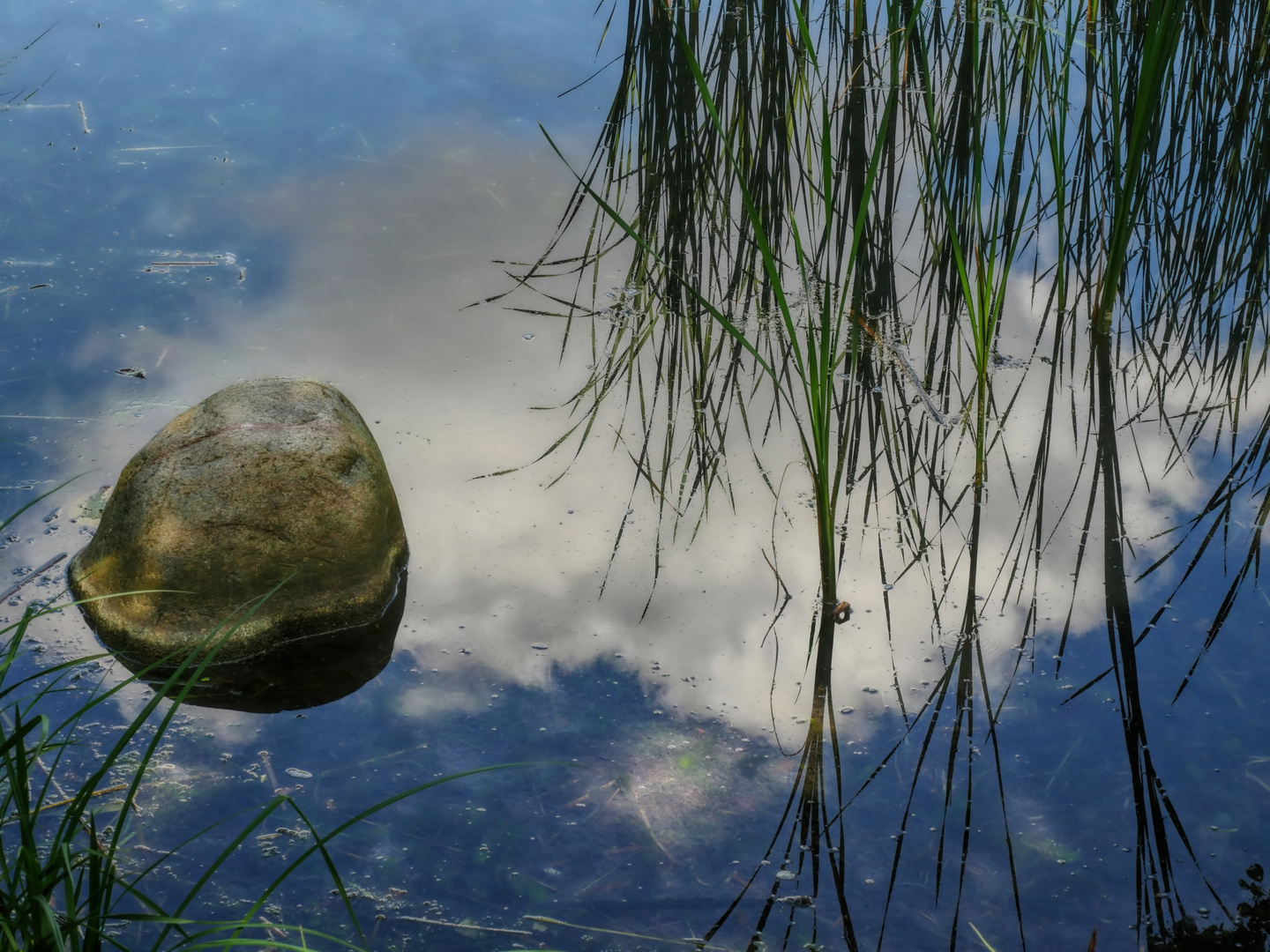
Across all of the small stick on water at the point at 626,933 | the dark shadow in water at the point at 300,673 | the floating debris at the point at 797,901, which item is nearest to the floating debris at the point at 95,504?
the dark shadow in water at the point at 300,673

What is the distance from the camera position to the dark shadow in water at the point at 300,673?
2.40 m

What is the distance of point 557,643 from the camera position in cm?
252

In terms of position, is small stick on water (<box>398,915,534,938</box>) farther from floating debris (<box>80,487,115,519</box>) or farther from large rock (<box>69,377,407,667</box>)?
floating debris (<box>80,487,115,519</box>)

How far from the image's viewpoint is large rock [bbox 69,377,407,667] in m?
2.54

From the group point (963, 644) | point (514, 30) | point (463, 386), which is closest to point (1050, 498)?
point (963, 644)

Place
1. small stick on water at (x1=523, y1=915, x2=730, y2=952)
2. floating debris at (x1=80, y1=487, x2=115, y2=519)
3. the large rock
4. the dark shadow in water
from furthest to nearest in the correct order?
floating debris at (x1=80, y1=487, x2=115, y2=519)
the large rock
the dark shadow in water
small stick on water at (x1=523, y1=915, x2=730, y2=952)

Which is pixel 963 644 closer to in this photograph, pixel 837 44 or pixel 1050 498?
pixel 1050 498

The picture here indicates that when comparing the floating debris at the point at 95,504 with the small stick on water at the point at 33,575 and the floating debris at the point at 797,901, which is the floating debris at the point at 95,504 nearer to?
the small stick on water at the point at 33,575

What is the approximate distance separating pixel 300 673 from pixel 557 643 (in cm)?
51

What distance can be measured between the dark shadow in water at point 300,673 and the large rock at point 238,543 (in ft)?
0.07

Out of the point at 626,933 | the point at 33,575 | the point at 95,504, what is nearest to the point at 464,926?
the point at 626,933

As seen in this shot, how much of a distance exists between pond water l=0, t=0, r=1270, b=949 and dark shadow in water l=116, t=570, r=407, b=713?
1.5 inches

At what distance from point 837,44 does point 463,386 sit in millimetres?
2048

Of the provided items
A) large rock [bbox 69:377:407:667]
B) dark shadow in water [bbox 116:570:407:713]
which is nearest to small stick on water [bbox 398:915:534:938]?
dark shadow in water [bbox 116:570:407:713]
